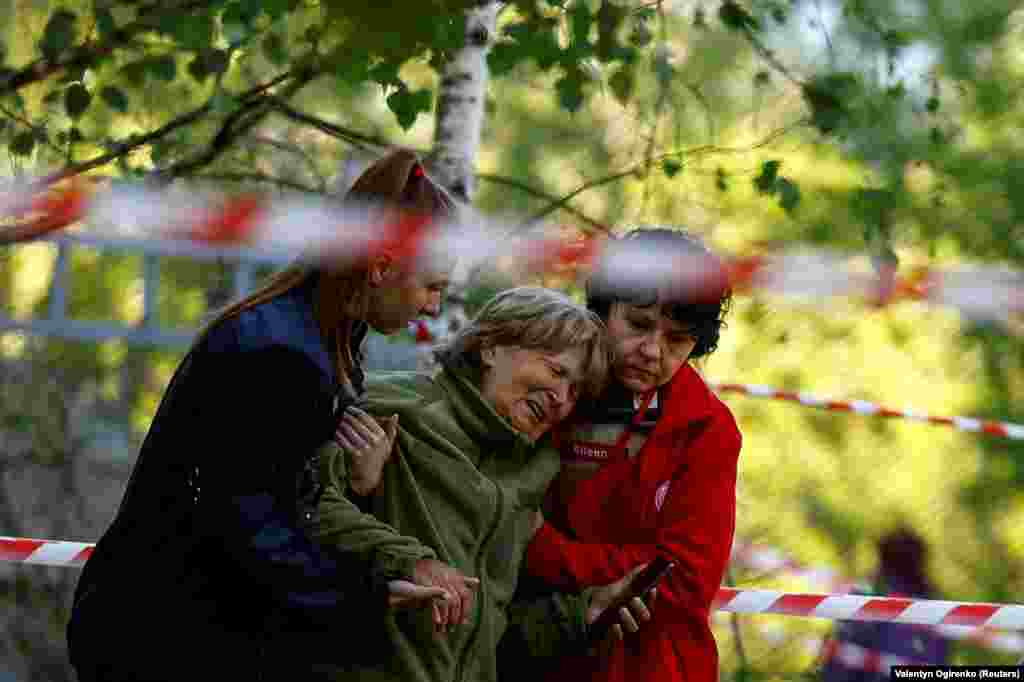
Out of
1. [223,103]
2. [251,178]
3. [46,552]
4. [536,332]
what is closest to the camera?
[536,332]

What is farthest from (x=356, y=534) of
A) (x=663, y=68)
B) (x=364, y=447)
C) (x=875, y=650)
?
(x=875, y=650)

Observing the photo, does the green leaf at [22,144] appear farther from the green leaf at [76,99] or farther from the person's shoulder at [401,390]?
the person's shoulder at [401,390]

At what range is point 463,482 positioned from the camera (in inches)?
124

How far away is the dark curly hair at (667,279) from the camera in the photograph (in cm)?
344

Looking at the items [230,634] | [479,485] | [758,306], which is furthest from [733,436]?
[758,306]

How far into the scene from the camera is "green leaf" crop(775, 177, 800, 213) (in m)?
5.54

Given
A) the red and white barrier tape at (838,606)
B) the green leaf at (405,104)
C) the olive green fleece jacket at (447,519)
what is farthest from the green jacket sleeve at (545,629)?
the green leaf at (405,104)

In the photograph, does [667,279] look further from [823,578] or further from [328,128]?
[823,578]

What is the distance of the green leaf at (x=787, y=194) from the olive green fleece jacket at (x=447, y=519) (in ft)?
7.92

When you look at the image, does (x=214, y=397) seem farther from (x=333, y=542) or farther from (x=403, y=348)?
(x=403, y=348)

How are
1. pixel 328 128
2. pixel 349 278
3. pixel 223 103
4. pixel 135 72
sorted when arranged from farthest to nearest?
pixel 328 128 < pixel 135 72 < pixel 223 103 < pixel 349 278

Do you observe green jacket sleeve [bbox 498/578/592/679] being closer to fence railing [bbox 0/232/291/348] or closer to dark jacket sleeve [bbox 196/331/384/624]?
dark jacket sleeve [bbox 196/331/384/624]

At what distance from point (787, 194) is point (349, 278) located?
2.93m

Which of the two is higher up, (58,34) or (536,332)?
(58,34)
